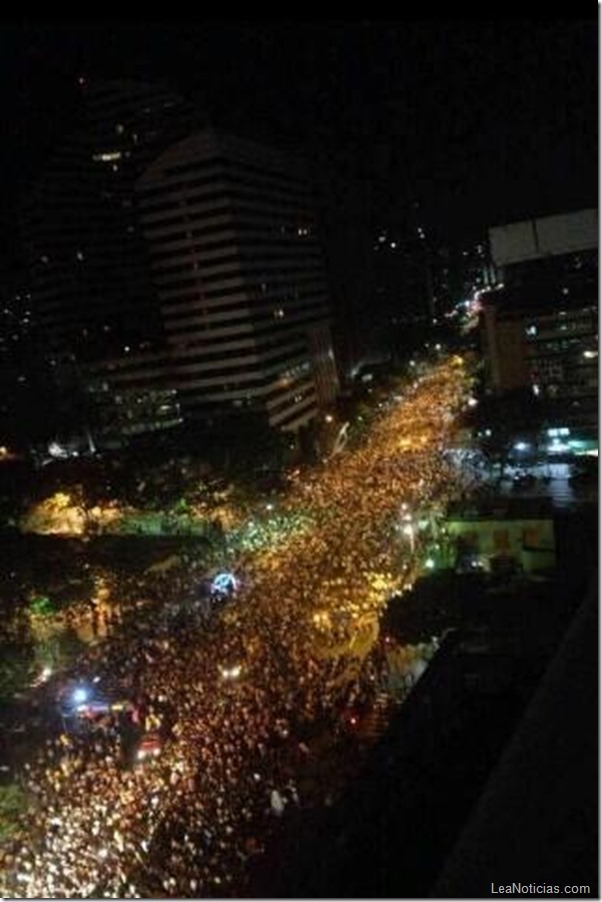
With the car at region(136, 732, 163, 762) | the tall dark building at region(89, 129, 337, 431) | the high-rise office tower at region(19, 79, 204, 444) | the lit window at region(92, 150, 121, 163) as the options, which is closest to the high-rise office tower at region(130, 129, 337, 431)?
the tall dark building at region(89, 129, 337, 431)

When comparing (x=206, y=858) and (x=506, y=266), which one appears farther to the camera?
(x=506, y=266)

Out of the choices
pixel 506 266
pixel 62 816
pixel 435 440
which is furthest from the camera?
pixel 506 266

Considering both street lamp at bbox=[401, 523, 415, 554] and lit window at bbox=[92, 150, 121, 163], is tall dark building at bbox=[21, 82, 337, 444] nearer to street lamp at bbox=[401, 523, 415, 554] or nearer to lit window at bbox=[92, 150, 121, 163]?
lit window at bbox=[92, 150, 121, 163]

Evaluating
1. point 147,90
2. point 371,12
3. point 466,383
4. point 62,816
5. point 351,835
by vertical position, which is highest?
point 147,90

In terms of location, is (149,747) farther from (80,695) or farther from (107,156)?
(107,156)

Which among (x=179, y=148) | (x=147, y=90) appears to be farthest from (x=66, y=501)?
(x=147, y=90)

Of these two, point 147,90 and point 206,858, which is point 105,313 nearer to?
point 147,90

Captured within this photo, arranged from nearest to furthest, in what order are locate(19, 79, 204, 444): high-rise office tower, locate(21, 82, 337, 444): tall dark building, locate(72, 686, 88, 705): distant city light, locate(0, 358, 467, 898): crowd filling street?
locate(0, 358, 467, 898): crowd filling street < locate(72, 686, 88, 705): distant city light < locate(21, 82, 337, 444): tall dark building < locate(19, 79, 204, 444): high-rise office tower
